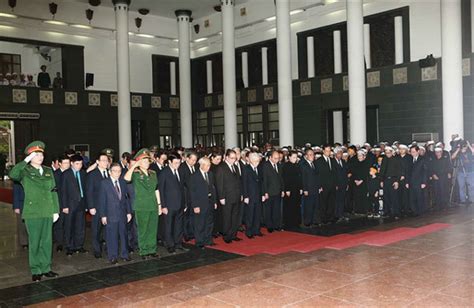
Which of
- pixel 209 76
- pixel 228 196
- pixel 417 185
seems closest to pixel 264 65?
pixel 209 76

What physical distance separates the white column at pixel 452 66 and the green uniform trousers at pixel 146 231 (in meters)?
9.64

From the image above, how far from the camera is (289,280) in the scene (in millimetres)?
4660

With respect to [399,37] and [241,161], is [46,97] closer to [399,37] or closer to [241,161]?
[241,161]

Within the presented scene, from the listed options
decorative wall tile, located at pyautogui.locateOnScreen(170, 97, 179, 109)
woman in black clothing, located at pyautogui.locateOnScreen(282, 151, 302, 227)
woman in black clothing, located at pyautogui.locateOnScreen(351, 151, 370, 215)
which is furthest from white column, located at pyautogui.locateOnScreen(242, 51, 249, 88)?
woman in black clothing, located at pyautogui.locateOnScreen(282, 151, 302, 227)

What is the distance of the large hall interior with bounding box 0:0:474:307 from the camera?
5188mm

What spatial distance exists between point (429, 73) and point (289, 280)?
12456 millimetres

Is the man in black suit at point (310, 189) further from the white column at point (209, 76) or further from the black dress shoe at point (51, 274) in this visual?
the white column at point (209, 76)

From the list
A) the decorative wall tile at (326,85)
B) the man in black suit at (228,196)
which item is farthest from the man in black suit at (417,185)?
the decorative wall tile at (326,85)

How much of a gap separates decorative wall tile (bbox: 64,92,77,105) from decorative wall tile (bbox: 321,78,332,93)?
10.4 meters

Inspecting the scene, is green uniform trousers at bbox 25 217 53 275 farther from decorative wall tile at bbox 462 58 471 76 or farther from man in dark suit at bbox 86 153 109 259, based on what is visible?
decorative wall tile at bbox 462 58 471 76

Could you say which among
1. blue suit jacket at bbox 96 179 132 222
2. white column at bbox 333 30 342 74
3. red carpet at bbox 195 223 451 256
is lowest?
red carpet at bbox 195 223 451 256

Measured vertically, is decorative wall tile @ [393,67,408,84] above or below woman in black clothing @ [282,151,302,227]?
above

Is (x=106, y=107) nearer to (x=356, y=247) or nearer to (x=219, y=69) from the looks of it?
(x=219, y=69)

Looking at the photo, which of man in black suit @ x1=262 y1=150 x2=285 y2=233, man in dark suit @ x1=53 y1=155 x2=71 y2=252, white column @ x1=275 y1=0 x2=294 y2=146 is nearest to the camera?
man in dark suit @ x1=53 y1=155 x2=71 y2=252
